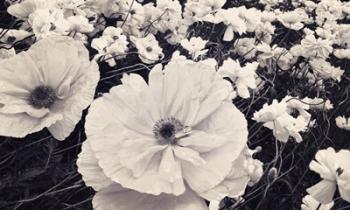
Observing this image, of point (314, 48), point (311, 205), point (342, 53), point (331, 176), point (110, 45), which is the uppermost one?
point (331, 176)

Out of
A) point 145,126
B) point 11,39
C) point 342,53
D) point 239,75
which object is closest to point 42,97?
point 145,126

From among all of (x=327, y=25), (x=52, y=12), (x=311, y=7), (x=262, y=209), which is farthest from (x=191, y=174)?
(x=311, y=7)

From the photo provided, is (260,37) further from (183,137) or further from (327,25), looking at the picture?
(183,137)

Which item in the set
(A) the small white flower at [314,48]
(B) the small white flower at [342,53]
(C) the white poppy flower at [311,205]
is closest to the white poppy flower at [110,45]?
(C) the white poppy flower at [311,205]

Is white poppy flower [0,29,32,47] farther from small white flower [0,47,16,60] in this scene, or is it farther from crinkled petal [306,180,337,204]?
crinkled petal [306,180,337,204]

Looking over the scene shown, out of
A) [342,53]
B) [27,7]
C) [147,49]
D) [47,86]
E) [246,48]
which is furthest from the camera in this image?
[342,53]

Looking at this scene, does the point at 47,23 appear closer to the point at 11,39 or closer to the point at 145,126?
the point at 11,39
